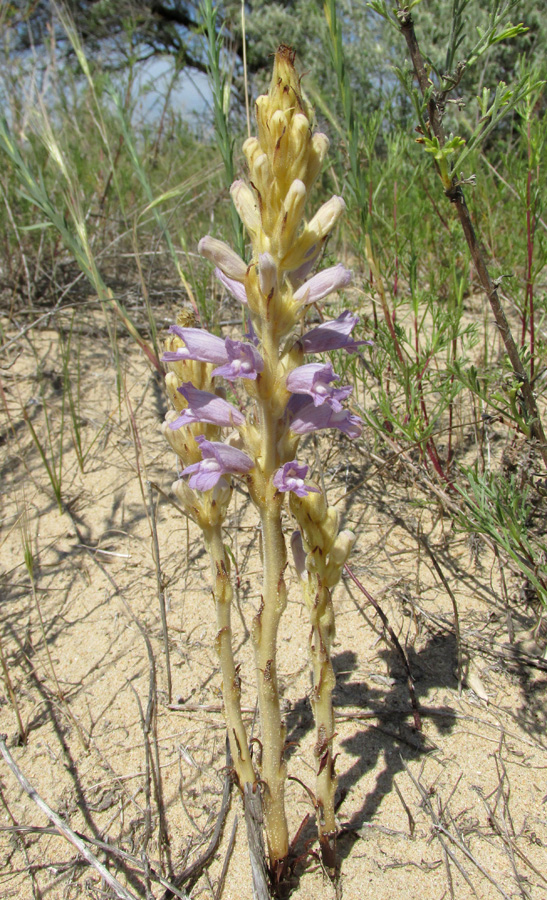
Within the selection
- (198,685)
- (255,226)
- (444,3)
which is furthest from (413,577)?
(444,3)

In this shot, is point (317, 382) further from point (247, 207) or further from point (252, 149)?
point (252, 149)

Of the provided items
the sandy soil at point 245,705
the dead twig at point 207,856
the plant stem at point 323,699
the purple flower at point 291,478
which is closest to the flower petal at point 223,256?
the purple flower at point 291,478

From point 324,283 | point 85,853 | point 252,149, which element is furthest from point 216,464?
point 85,853

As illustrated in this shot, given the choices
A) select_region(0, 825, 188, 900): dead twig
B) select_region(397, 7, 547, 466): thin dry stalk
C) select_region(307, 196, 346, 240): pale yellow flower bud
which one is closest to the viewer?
select_region(307, 196, 346, 240): pale yellow flower bud

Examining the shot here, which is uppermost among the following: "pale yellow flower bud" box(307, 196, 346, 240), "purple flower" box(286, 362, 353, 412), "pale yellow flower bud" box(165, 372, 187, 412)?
"pale yellow flower bud" box(307, 196, 346, 240)

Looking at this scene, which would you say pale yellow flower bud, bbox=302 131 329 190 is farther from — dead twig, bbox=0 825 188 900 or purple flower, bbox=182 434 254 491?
dead twig, bbox=0 825 188 900

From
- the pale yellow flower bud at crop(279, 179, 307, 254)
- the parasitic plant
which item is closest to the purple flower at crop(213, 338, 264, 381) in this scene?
the parasitic plant

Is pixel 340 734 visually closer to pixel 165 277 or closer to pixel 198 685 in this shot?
pixel 198 685
